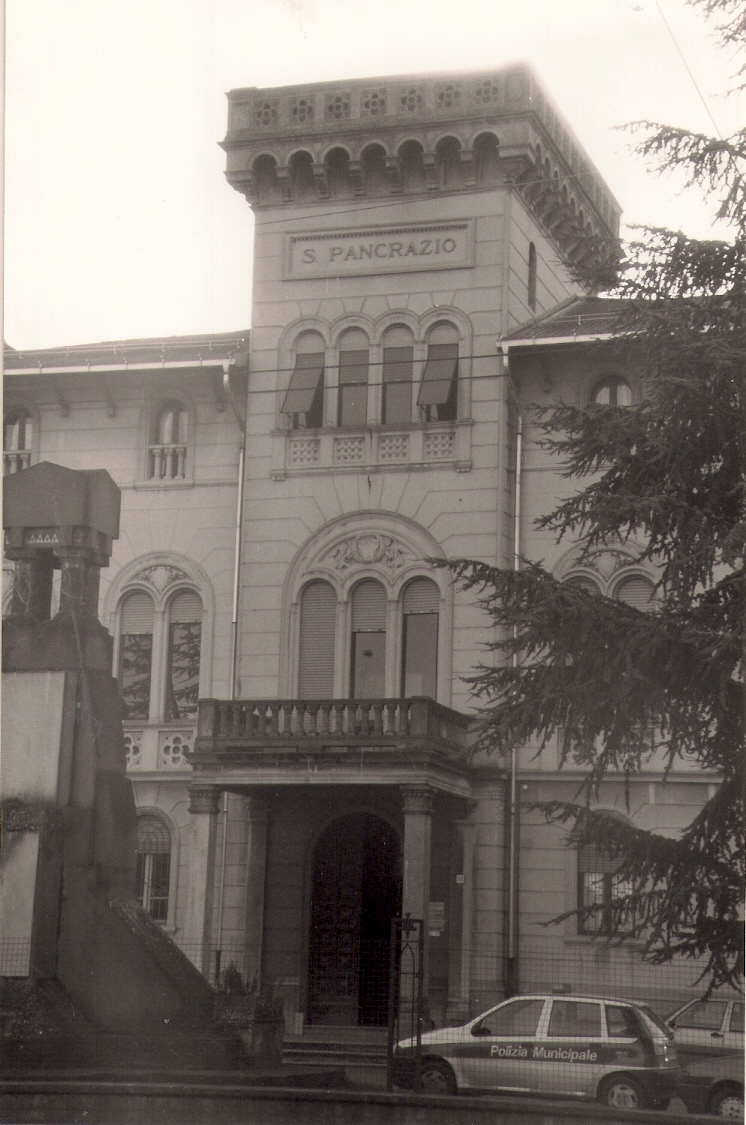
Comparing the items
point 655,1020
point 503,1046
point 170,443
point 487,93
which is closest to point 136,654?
point 170,443

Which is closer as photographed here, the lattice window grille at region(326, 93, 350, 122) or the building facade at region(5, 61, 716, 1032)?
the building facade at region(5, 61, 716, 1032)

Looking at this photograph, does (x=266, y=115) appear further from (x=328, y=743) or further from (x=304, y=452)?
(x=328, y=743)

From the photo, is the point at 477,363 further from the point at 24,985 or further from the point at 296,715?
the point at 24,985

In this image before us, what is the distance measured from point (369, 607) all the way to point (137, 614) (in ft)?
13.4

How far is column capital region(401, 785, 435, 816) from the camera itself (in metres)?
23.6

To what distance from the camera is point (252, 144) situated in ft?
90.2

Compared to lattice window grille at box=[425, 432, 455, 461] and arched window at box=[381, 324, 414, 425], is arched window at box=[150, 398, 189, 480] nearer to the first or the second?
arched window at box=[381, 324, 414, 425]

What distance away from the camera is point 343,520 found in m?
26.9

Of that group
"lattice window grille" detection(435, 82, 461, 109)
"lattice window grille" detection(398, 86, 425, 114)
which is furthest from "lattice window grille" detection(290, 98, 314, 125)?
"lattice window grille" detection(435, 82, 461, 109)

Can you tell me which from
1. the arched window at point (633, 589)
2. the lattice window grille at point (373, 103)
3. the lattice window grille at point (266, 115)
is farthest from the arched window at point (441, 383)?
the lattice window grille at point (266, 115)

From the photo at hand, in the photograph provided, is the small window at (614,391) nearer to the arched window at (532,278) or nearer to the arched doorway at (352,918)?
the arched window at (532,278)

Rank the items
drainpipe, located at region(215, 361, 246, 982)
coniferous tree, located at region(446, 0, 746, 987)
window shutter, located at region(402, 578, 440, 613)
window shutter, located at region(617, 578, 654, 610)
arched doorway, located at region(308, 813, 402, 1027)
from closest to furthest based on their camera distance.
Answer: coniferous tree, located at region(446, 0, 746, 987)
window shutter, located at region(617, 578, 654, 610)
arched doorway, located at region(308, 813, 402, 1027)
drainpipe, located at region(215, 361, 246, 982)
window shutter, located at region(402, 578, 440, 613)

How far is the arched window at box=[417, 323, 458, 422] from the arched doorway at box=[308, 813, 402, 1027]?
22.8ft

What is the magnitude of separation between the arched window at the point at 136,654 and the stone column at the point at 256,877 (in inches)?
98.8
